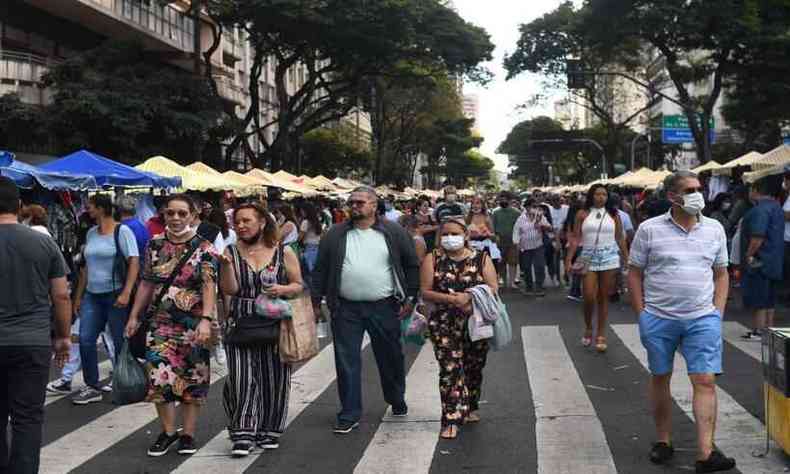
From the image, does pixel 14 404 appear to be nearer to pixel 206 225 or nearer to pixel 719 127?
pixel 206 225

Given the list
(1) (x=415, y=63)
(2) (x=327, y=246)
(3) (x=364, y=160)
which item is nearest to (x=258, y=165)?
(1) (x=415, y=63)

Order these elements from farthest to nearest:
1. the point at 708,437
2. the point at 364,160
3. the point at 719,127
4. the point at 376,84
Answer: the point at 719,127, the point at 364,160, the point at 376,84, the point at 708,437

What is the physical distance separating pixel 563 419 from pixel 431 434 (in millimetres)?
1044

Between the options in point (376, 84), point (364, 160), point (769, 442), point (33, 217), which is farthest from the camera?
point (364, 160)

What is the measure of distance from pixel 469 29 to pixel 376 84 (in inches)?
275

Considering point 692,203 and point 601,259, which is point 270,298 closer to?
point 692,203

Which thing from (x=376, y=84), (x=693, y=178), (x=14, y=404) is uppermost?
(x=376, y=84)

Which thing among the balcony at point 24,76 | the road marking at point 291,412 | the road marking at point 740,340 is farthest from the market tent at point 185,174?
the road marking at point 740,340

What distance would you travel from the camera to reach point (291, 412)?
754 centimetres

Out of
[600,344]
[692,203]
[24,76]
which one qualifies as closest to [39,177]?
[600,344]

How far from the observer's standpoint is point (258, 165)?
1309 inches

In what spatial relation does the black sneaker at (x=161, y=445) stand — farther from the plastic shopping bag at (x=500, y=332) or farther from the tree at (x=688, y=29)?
the tree at (x=688, y=29)

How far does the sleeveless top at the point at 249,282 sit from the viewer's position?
6219 millimetres

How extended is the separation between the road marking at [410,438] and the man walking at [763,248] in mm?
3837
